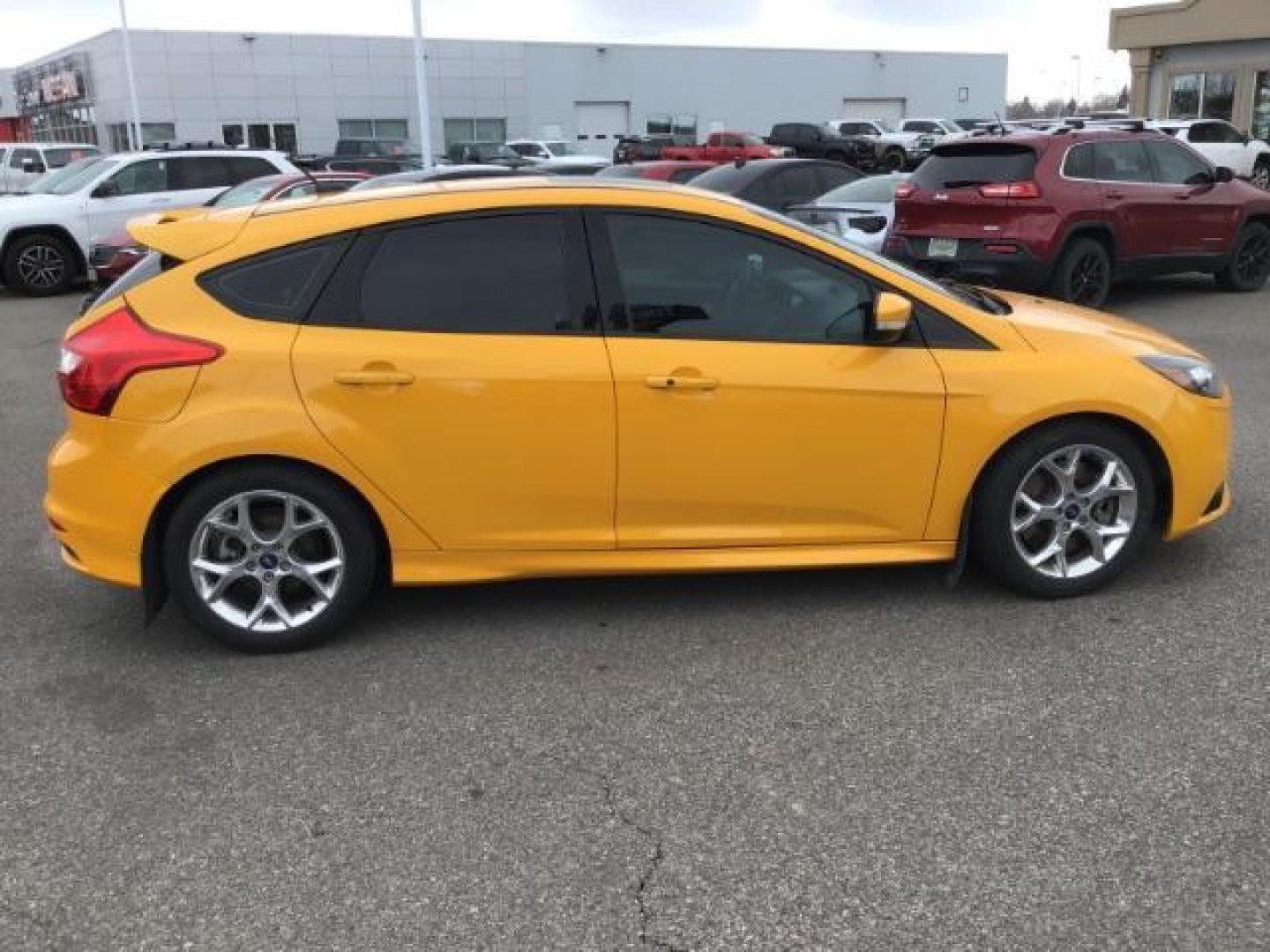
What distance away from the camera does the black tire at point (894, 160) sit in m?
38.4

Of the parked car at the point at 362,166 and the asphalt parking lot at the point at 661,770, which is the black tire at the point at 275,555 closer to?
the asphalt parking lot at the point at 661,770

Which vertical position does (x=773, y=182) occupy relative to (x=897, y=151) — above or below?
above

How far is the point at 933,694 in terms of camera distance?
12.0ft

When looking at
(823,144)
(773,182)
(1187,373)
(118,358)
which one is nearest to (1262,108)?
(823,144)

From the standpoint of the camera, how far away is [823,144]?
39688 mm

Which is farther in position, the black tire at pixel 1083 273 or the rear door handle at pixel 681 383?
the black tire at pixel 1083 273

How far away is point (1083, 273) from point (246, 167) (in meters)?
10.7

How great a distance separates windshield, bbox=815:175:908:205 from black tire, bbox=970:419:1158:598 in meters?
7.74

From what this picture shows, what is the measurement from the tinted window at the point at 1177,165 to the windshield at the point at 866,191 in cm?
232

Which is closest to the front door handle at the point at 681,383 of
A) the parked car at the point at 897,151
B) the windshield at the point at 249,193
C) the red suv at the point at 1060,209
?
the red suv at the point at 1060,209

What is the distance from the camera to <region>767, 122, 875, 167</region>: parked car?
1527 inches

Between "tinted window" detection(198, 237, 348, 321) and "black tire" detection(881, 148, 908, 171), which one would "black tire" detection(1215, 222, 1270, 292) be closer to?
"tinted window" detection(198, 237, 348, 321)

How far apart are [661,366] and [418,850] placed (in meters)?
1.78

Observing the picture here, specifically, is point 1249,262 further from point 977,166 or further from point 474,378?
point 474,378
